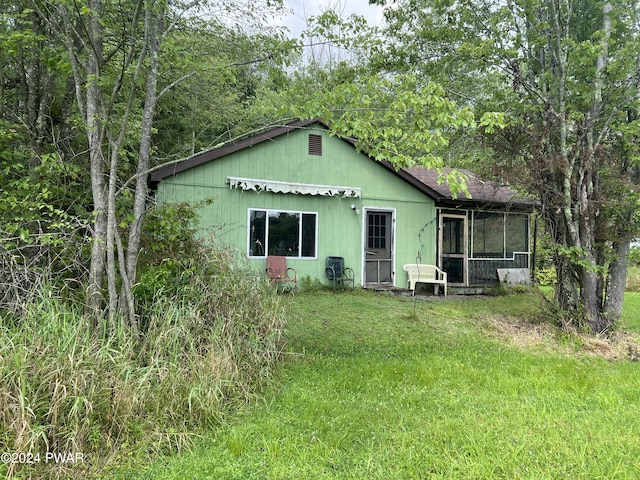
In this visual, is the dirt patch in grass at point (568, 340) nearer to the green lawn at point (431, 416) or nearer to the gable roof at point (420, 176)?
the green lawn at point (431, 416)

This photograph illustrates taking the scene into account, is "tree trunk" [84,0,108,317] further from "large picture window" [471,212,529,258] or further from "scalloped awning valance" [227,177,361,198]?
"large picture window" [471,212,529,258]

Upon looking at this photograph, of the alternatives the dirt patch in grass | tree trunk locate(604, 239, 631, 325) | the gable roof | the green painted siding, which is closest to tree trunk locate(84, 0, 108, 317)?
the gable roof

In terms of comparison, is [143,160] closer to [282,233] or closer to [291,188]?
[291,188]

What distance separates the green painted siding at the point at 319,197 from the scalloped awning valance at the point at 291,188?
0.16 metres

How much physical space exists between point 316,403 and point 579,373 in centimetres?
312

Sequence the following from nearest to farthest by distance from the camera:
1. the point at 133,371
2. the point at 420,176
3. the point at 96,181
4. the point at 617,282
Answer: the point at 133,371, the point at 96,181, the point at 617,282, the point at 420,176

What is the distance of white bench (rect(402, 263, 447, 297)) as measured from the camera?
34.8 ft

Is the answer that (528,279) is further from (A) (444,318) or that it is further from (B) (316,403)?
(B) (316,403)

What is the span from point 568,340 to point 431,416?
380 centimetres

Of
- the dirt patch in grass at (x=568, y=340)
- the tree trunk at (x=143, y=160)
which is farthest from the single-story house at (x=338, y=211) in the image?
the tree trunk at (x=143, y=160)

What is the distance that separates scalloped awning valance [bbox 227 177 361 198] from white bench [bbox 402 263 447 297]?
100 inches

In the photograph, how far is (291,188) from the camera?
31.6 ft

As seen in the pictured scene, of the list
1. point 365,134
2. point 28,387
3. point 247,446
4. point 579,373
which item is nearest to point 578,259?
point 579,373

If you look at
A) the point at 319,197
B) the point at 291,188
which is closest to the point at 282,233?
the point at 291,188
